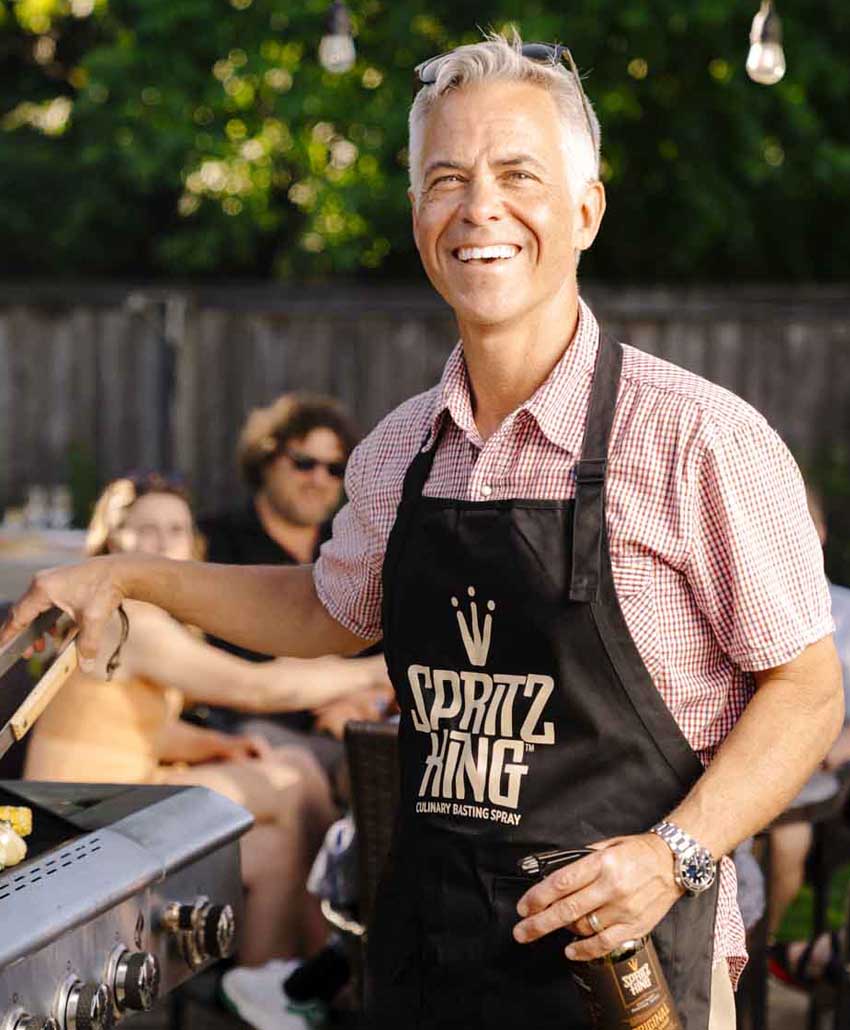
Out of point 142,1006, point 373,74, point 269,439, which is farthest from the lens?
point 373,74

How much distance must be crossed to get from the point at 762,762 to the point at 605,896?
0.23m

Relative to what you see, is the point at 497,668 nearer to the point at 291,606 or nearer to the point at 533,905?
the point at 533,905

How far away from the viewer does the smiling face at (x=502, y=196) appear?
5.97 feet

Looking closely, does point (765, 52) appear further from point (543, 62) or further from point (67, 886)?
point (67, 886)

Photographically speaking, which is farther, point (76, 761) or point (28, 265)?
point (28, 265)

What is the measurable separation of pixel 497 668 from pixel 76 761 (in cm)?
200

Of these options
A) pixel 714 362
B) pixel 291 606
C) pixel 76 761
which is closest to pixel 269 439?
pixel 76 761

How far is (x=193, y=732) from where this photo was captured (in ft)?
14.1

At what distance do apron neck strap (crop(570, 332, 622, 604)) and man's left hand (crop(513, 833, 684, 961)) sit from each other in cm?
28

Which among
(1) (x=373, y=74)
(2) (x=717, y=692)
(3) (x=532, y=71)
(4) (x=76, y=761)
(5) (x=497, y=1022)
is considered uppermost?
(1) (x=373, y=74)

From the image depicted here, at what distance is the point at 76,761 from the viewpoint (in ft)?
11.7

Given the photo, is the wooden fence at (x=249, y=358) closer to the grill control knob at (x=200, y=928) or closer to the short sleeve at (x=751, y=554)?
the grill control knob at (x=200, y=928)

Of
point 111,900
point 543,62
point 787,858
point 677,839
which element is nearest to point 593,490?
point 677,839

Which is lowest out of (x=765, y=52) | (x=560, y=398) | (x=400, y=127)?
(x=560, y=398)
